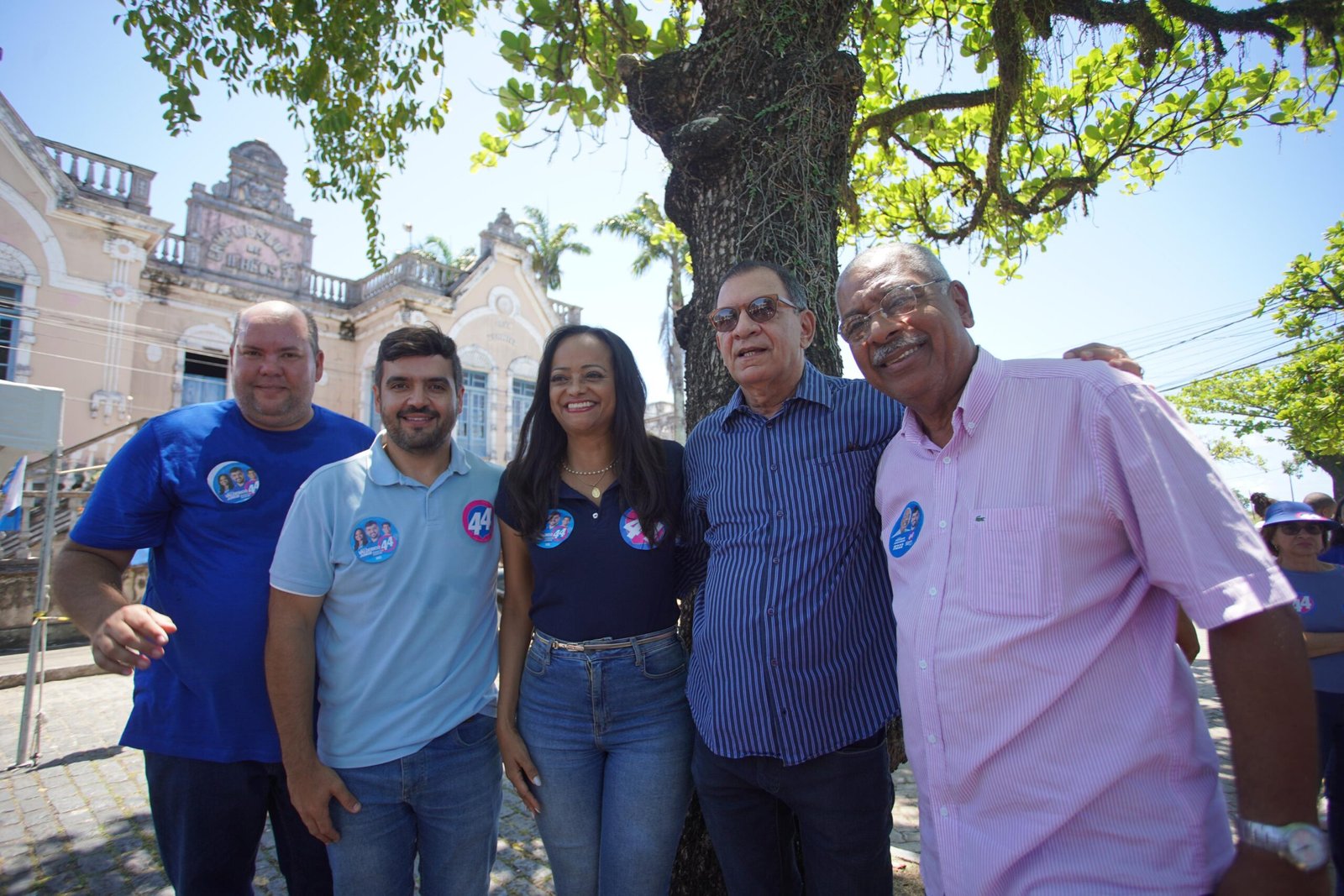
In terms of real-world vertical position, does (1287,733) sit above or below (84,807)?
above

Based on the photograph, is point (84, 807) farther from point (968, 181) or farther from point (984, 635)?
point (968, 181)

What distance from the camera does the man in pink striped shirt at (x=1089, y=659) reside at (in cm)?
133

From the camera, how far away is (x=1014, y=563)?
1.56 metres

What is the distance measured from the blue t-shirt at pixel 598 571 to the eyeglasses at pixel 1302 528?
4.07m

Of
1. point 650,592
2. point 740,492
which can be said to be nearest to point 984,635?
point 740,492

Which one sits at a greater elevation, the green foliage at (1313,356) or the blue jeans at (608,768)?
the green foliage at (1313,356)

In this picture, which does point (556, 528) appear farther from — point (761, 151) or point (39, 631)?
point (39, 631)

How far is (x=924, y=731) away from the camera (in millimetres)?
1669

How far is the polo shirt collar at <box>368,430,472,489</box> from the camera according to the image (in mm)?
2375

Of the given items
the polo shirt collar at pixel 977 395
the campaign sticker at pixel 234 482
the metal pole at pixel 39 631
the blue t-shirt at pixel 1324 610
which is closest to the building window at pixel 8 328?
the metal pole at pixel 39 631

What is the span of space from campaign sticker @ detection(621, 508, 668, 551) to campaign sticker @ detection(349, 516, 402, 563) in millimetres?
770

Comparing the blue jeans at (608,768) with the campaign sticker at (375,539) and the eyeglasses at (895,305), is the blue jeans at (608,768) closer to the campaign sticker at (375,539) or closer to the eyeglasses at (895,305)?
the campaign sticker at (375,539)

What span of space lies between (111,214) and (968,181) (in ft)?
53.0

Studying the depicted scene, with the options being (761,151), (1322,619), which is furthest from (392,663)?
(1322,619)
